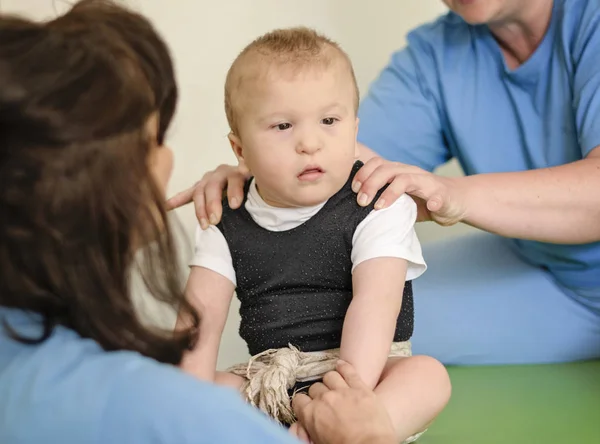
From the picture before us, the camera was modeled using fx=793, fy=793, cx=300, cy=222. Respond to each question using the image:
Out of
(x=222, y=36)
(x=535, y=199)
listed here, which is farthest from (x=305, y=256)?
(x=222, y=36)

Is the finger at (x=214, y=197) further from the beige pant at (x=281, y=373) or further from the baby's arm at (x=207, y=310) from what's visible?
the beige pant at (x=281, y=373)

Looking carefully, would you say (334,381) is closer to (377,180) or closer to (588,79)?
(377,180)

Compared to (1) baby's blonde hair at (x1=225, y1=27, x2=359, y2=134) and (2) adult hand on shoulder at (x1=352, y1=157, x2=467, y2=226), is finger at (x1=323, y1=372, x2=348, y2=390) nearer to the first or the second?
(2) adult hand on shoulder at (x1=352, y1=157, x2=467, y2=226)

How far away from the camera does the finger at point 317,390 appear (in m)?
0.92

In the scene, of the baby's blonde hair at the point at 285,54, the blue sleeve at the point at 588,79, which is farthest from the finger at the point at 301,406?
the blue sleeve at the point at 588,79

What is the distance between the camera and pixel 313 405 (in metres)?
0.91

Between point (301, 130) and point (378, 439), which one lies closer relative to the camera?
point (378, 439)

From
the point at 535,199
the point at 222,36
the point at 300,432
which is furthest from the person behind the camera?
the point at 222,36

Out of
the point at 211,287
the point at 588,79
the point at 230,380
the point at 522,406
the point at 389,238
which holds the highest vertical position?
the point at 588,79

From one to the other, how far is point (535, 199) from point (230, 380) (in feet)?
1.71

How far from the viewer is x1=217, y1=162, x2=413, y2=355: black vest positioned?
3.33ft

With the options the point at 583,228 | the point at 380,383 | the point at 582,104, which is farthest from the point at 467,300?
the point at 380,383

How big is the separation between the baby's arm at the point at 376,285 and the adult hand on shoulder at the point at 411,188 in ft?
0.07

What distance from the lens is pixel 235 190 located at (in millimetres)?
1096
